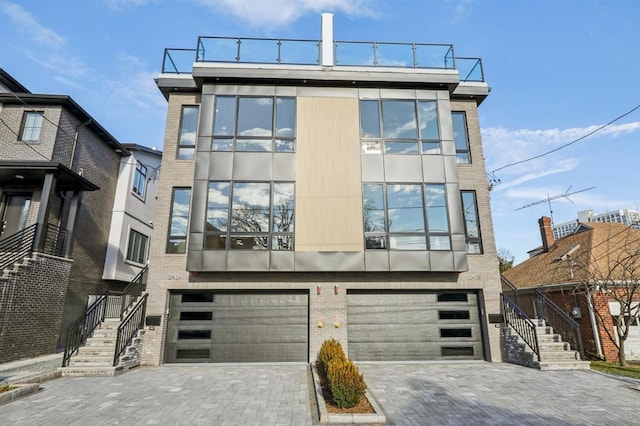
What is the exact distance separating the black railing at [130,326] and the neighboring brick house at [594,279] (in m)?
15.0

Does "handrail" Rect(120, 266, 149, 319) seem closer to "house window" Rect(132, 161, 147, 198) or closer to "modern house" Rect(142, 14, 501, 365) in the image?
"modern house" Rect(142, 14, 501, 365)

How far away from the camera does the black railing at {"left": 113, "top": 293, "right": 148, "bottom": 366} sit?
8.52 meters

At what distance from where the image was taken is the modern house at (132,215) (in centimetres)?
1498

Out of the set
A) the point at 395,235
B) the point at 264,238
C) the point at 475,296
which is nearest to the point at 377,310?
the point at 395,235

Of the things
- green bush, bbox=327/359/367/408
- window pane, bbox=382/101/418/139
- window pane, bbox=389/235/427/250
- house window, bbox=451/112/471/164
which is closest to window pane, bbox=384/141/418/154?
window pane, bbox=382/101/418/139

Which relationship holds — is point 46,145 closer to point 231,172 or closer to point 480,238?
point 231,172

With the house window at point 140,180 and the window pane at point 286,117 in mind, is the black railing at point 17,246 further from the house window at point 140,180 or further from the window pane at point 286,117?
the window pane at point 286,117

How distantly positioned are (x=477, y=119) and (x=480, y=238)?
15.0ft

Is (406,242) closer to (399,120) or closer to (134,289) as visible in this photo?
(399,120)

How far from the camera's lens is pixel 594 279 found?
11070 mm

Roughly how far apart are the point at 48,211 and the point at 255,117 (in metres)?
7.93

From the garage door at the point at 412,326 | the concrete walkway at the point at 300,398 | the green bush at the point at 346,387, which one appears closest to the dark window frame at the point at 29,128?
the concrete walkway at the point at 300,398

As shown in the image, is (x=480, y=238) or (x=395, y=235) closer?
(x=395, y=235)

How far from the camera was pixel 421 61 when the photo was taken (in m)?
11.6
